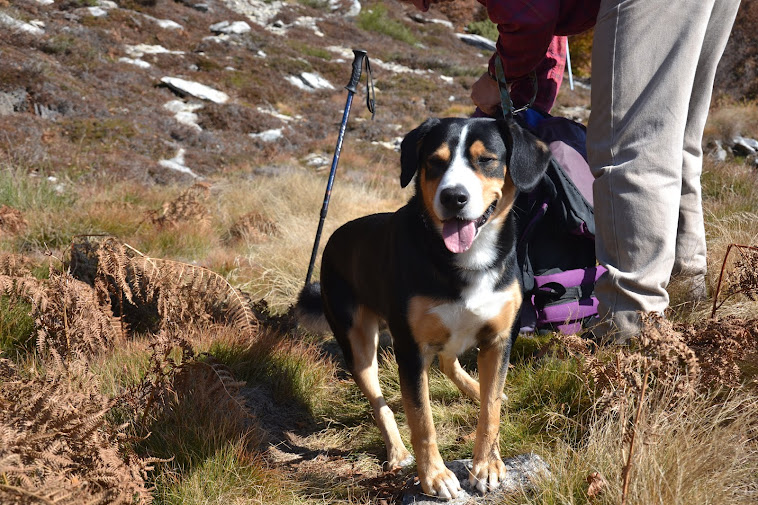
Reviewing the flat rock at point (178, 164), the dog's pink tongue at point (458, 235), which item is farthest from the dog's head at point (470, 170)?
the flat rock at point (178, 164)

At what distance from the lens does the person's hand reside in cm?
352

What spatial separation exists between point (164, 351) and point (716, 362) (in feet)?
6.93

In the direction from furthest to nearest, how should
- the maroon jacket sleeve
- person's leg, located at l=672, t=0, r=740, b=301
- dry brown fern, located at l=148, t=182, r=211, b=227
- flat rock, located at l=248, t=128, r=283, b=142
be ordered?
flat rock, located at l=248, t=128, r=283, b=142 → dry brown fern, located at l=148, t=182, r=211, b=227 → person's leg, located at l=672, t=0, r=740, b=301 → the maroon jacket sleeve

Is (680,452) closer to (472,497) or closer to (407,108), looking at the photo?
(472,497)

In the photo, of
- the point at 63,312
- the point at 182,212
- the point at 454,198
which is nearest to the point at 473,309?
the point at 454,198

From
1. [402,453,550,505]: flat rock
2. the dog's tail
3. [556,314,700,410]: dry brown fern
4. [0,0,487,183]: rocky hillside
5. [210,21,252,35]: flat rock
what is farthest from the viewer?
[210,21,252,35]: flat rock

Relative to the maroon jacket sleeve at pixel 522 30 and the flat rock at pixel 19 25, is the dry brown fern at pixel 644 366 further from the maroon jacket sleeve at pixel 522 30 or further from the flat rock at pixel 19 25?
the flat rock at pixel 19 25

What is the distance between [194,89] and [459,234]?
1298 cm

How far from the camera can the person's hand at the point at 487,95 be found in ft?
11.5

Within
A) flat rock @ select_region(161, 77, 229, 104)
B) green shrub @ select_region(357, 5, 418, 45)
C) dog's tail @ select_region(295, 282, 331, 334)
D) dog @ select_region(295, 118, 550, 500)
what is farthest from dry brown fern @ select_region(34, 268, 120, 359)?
green shrub @ select_region(357, 5, 418, 45)

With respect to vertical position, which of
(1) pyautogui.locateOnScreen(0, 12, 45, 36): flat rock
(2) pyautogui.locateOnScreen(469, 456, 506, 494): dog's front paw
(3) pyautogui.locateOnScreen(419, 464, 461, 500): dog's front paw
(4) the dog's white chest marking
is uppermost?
(4) the dog's white chest marking

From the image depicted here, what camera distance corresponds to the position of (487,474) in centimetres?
233

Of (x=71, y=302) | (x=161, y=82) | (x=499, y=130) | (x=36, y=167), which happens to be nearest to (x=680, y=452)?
(x=499, y=130)

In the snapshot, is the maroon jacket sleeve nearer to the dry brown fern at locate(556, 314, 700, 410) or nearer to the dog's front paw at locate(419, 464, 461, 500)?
the dry brown fern at locate(556, 314, 700, 410)
